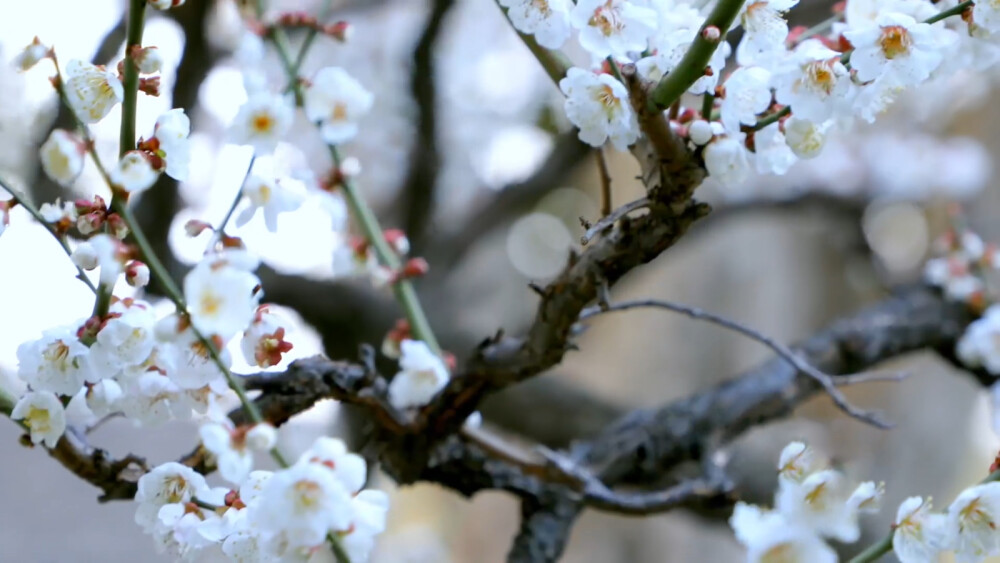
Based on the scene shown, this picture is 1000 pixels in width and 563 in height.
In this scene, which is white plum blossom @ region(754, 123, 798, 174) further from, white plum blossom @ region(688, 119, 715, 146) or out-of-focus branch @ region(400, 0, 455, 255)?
out-of-focus branch @ region(400, 0, 455, 255)

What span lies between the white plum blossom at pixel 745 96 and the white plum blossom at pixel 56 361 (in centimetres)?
25

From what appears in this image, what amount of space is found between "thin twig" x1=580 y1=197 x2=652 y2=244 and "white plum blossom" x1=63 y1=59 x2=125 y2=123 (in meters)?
0.17

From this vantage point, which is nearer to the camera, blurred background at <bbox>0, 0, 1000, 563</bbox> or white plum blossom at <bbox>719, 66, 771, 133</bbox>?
white plum blossom at <bbox>719, 66, 771, 133</bbox>

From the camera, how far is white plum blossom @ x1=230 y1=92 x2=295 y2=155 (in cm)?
31

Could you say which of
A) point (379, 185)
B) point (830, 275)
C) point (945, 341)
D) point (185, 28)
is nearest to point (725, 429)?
point (945, 341)

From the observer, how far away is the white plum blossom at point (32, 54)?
10.8 inches

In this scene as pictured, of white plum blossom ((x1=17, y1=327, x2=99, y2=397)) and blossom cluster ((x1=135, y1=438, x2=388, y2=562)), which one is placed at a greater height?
white plum blossom ((x1=17, y1=327, x2=99, y2=397))

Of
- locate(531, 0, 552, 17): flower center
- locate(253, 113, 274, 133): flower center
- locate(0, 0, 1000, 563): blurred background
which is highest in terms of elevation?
locate(531, 0, 552, 17): flower center

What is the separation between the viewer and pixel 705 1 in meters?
0.36

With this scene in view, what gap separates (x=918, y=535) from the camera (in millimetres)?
312

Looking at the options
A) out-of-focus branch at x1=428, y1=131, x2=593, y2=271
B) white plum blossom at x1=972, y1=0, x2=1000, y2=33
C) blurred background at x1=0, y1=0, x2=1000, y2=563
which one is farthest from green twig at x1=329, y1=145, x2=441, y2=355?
out-of-focus branch at x1=428, y1=131, x2=593, y2=271

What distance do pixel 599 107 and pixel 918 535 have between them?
200 millimetres

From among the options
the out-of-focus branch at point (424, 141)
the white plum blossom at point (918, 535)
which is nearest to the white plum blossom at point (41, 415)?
the white plum blossom at point (918, 535)

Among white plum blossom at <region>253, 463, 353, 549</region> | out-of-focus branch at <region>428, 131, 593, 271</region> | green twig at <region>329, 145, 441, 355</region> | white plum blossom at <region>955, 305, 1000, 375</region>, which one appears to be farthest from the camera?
out-of-focus branch at <region>428, 131, 593, 271</region>
